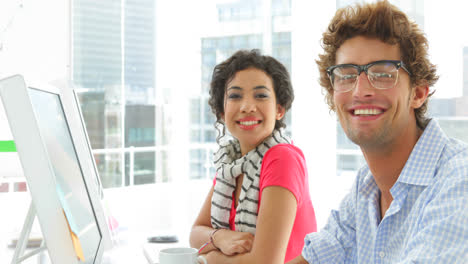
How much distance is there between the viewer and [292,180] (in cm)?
138

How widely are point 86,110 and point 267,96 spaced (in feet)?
15.5

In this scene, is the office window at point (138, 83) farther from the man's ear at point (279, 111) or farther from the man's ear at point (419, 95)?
the man's ear at point (419, 95)

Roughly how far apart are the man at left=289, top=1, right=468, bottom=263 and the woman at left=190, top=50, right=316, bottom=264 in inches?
8.5

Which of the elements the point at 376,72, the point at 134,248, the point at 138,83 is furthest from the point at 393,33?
the point at 138,83

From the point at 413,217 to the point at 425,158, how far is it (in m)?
0.12

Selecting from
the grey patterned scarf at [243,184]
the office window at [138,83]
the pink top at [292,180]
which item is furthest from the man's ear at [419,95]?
the office window at [138,83]

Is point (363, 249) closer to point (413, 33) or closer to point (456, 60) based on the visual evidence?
point (413, 33)


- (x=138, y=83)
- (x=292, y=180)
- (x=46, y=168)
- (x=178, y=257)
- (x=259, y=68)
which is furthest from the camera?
(x=138, y=83)

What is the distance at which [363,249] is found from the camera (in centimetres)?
106

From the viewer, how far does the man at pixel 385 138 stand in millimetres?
897

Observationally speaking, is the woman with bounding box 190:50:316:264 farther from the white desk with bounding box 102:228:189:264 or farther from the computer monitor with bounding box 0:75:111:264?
the computer monitor with bounding box 0:75:111:264

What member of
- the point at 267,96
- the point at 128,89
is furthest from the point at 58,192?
the point at 128,89

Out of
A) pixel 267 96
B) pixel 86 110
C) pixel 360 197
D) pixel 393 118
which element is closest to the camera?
pixel 393 118

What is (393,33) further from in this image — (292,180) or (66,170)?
(66,170)
